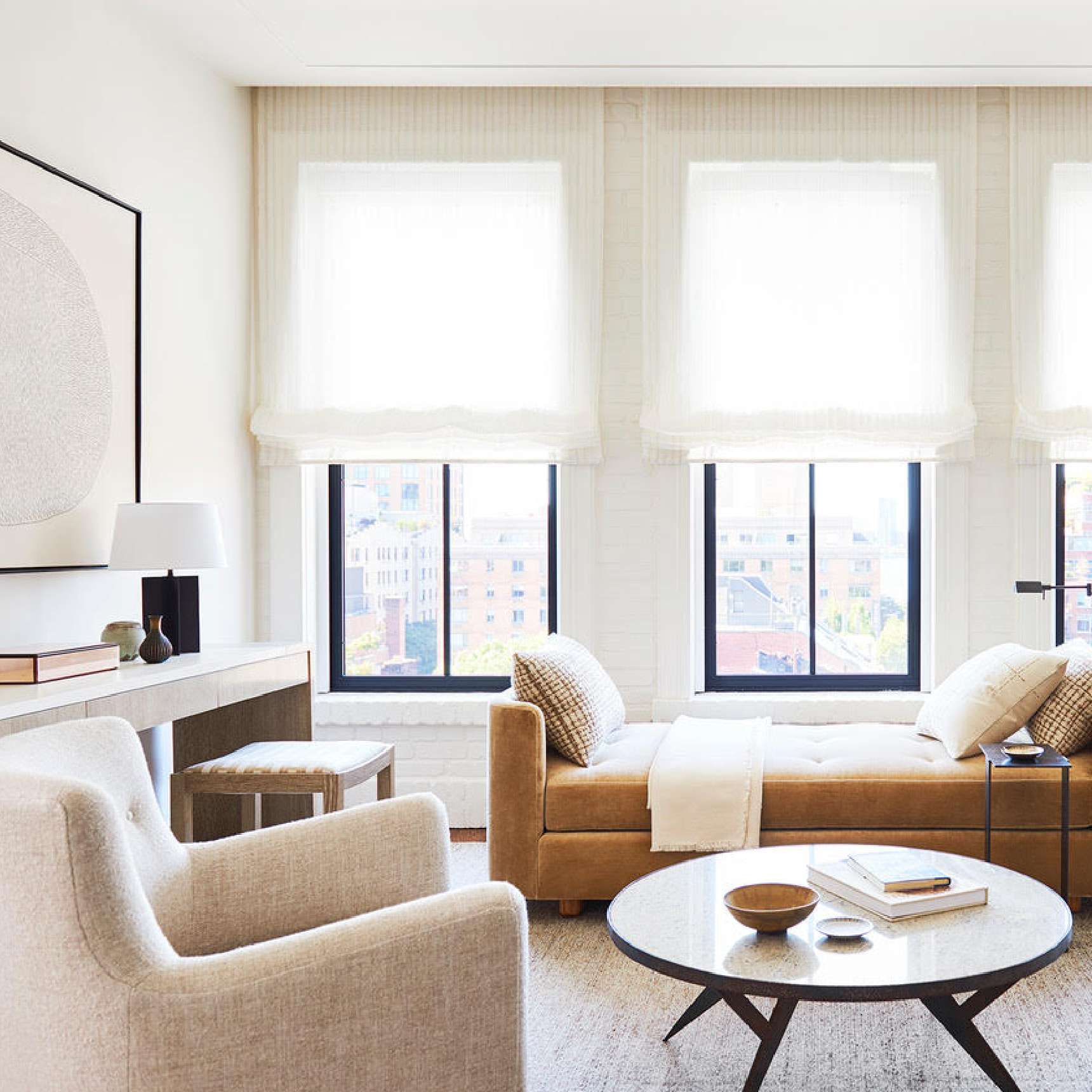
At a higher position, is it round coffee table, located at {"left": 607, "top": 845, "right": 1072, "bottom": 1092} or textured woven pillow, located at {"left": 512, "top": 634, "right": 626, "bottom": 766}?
textured woven pillow, located at {"left": 512, "top": 634, "right": 626, "bottom": 766}

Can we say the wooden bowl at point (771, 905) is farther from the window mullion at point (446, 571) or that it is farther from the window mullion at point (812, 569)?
the window mullion at point (446, 571)

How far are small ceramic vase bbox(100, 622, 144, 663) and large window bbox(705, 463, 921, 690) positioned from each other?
240cm

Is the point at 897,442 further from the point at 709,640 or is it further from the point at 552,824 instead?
the point at 552,824

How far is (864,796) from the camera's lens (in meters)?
3.23

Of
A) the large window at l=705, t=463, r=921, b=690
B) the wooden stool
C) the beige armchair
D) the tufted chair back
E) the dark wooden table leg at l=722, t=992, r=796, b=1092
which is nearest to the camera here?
the beige armchair

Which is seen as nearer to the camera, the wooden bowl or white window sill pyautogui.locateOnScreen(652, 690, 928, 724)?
the wooden bowl

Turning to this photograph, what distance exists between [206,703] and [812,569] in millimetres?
2670

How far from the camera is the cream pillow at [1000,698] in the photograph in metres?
3.28

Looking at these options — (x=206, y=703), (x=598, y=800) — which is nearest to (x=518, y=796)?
(x=598, y=800)

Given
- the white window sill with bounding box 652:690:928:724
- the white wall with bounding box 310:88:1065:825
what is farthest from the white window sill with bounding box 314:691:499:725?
the white window sill with bounding box 652:690:928:724

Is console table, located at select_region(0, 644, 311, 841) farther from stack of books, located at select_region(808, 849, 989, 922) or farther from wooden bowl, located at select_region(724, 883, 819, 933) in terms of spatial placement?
stack of books, located at select_region(808, 849, 989, 922)

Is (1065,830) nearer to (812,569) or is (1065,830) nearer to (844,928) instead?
(844,928)

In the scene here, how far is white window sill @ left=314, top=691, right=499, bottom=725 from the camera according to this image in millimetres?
4418

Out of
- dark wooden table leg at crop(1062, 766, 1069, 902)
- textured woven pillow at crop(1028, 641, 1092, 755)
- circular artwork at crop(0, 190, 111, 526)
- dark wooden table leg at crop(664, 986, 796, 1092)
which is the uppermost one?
circular artwork at crop(0, 190, 111, 526)
